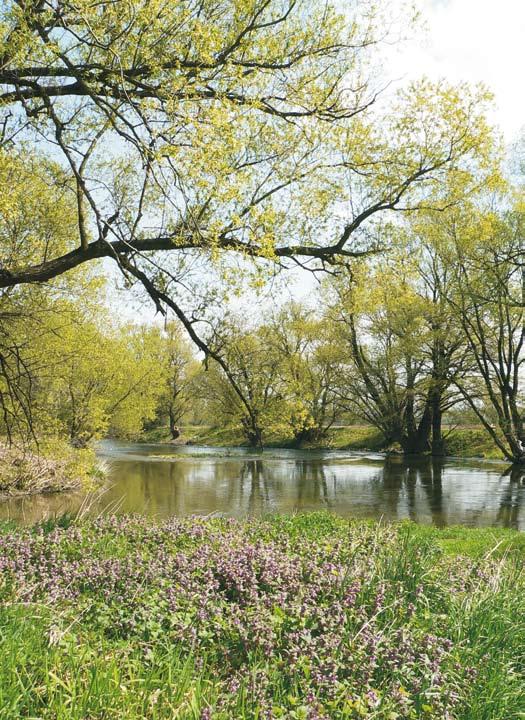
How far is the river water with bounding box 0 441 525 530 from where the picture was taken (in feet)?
53.6

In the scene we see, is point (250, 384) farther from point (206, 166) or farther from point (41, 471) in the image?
point (206, 166)

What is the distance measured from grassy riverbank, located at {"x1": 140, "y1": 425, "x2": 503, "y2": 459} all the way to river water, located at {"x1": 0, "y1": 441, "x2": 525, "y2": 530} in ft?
9.63

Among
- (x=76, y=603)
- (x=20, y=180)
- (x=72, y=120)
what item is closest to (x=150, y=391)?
(x=20, y=180)

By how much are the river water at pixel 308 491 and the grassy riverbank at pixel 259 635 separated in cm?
707

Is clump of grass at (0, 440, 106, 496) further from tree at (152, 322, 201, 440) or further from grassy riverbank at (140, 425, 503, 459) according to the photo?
tree at (152, 322, 201, 440)

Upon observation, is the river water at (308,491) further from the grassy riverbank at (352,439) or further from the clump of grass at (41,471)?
the grassy riverbank at (352,439)

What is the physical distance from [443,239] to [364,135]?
17.2 m

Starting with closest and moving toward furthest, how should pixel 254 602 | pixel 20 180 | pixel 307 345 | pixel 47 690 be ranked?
pixel 47 690 → pixel 254 602 → pixel 20 180 → pixel 307 345

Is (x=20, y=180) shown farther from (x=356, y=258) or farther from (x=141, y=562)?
(x=141, y=562)

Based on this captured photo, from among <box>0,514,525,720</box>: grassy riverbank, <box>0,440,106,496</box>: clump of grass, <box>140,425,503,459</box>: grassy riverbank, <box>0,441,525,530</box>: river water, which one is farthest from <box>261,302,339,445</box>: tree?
<box>0,514,525,720</box>: grassy riverbank

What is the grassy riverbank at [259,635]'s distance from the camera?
3.12 m

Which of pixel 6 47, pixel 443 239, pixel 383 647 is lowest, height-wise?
pixel 383 647

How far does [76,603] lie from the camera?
482 centimetres

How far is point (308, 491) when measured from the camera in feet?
68.4
